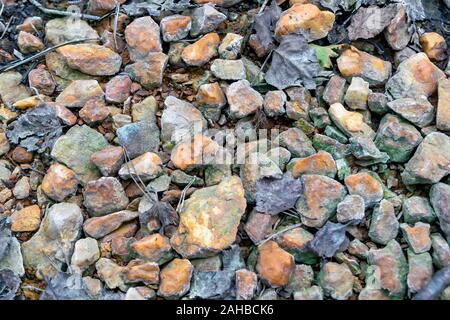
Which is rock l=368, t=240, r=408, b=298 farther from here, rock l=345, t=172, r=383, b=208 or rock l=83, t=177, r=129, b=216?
rock l=83, t=177, r=129, b=216

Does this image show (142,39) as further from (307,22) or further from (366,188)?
(366,188)

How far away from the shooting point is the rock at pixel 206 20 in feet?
7.49

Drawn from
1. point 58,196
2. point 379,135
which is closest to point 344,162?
point 379,135

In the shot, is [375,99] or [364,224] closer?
[364,224]

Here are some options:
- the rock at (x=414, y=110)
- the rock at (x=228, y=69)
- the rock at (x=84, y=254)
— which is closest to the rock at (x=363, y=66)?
the rock at (x=414, y=110)

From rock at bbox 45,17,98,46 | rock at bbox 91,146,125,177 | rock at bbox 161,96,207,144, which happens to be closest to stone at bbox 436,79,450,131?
rock at bbox 161,96,207,144

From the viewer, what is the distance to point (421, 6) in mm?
2363

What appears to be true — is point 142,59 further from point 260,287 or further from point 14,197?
point 260,287

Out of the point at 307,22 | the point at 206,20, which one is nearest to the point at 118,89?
the point at 206,20

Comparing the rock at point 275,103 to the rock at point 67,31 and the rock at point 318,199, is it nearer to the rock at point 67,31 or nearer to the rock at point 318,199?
the rock at point 318,199

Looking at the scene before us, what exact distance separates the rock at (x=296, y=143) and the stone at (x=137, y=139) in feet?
1.67

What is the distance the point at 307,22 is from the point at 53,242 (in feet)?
4.47

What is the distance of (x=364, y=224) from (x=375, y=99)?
20.4 inches
